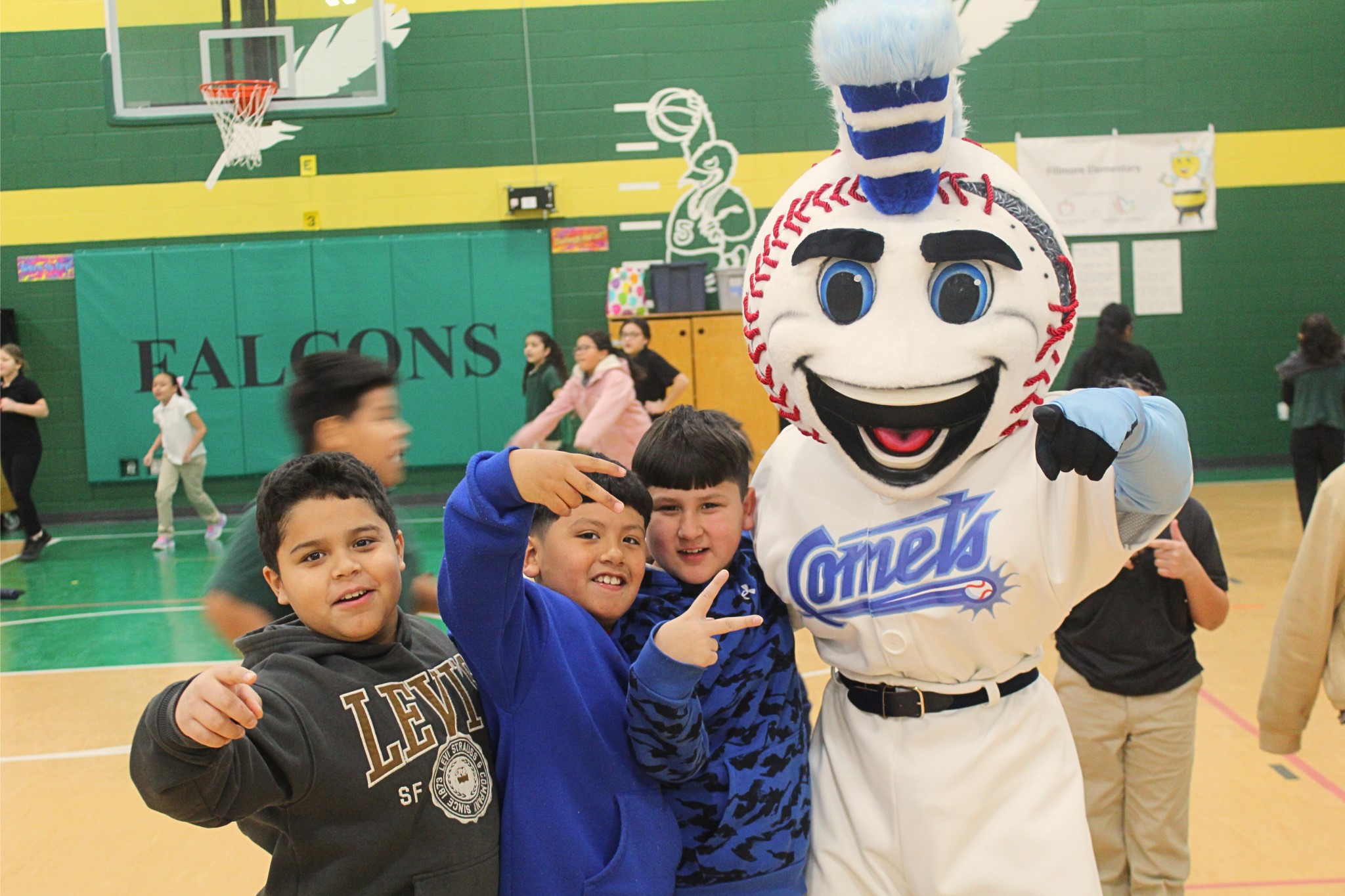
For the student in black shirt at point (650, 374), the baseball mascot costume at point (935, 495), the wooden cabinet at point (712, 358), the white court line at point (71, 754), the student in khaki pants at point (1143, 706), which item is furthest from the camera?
the wooden cabinet at point (712, 358)

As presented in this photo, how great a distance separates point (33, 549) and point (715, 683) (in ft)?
27.4

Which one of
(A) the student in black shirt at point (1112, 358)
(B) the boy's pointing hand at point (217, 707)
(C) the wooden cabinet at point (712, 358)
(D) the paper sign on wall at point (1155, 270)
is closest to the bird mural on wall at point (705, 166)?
(C) the wooden cabinet at point (712, 358)

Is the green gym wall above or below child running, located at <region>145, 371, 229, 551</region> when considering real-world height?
above

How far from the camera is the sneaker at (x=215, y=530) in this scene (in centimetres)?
922

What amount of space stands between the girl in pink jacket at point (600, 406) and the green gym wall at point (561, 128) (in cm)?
305

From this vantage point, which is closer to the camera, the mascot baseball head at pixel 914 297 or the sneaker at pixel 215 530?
the mascot baseball head at pixel 914 297

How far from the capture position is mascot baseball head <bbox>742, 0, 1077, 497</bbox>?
5.36ft

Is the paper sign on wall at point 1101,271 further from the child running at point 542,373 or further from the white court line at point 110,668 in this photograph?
the white court line at point 110,668

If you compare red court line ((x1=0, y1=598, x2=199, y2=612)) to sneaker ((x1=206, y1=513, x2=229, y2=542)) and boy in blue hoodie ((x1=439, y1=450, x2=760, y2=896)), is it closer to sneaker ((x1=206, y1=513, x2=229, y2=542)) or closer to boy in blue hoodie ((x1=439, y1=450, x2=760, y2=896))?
sneaker ((x1=206, y1=513, x2=229, y2=542))

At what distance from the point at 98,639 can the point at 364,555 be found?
5.24 metres

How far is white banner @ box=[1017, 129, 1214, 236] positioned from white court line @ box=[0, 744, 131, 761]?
8.73 metres

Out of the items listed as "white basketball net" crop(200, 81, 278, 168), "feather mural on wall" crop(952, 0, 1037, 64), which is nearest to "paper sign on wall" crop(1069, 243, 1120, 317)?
"feather mural on wall" crop(952, 0, 1037, 64)

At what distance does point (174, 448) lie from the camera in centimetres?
897

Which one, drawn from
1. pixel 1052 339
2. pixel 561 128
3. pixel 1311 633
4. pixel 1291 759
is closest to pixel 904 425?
pixel 1052 339
